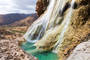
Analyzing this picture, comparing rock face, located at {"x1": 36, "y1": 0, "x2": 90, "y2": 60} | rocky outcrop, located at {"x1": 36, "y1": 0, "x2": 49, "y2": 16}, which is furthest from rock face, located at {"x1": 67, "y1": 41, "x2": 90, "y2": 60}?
rocky outcrop, located at {"x1": 36, "y1": 0, "x2": 49, "y2": 16}

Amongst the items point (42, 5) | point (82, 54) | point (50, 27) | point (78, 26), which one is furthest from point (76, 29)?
point (42, 5)

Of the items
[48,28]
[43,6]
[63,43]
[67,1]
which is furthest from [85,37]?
[43,6]

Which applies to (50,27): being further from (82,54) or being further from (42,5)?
(82,54)

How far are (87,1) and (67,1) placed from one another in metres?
4.94

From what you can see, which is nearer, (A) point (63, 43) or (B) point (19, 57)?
(B) point (19, 57)

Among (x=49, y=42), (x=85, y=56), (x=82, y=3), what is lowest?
(x=49, y=42)

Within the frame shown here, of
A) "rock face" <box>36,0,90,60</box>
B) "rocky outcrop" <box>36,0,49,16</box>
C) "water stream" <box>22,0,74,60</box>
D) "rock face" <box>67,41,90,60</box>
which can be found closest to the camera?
"rock face" <box>67,41,90,60</box>

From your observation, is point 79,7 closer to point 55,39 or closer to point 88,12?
point 88,12

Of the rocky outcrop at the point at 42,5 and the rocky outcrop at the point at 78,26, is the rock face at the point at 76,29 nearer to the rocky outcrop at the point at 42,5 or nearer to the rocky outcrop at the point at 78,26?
the rocky outcrop at the point at 78,26

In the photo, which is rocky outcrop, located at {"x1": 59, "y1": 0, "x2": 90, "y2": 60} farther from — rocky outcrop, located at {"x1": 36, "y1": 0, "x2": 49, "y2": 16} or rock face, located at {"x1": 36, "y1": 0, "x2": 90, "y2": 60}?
rocky outcrop, located at {"x1": 36, "y1": 0, "x2": 49, "y2": 16}

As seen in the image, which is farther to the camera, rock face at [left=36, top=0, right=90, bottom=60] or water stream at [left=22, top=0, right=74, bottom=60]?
water stream at [left=22, top=0, right=74, bottom=60]

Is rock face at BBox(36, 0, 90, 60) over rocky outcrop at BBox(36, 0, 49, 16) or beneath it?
beneath

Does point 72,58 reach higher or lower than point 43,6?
lower

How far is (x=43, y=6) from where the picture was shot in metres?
42.8
